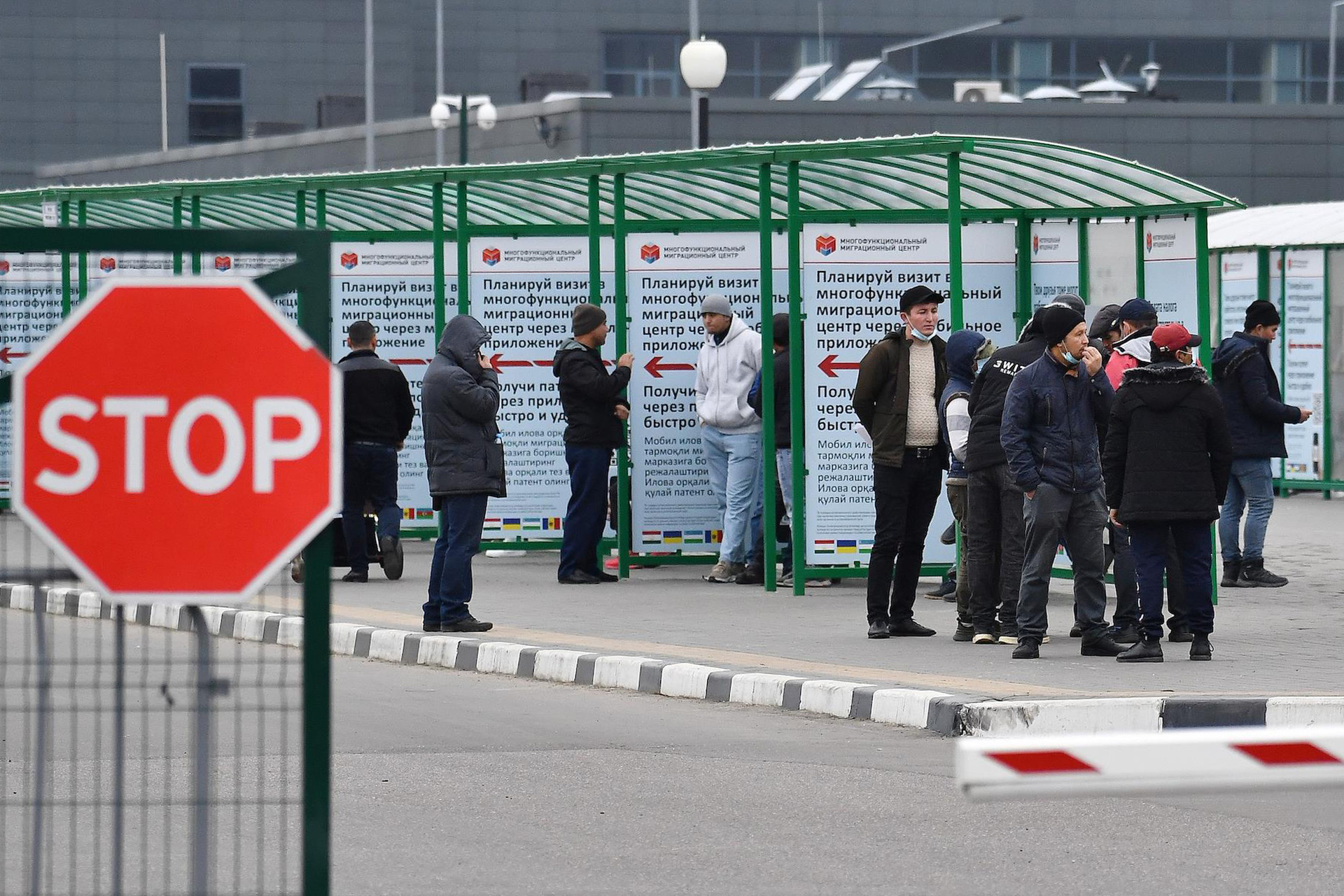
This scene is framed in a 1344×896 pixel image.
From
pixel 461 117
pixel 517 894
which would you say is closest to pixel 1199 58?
pixel 461 117

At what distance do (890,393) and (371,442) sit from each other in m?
4.87

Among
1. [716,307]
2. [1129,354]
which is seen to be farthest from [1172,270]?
[716,307]

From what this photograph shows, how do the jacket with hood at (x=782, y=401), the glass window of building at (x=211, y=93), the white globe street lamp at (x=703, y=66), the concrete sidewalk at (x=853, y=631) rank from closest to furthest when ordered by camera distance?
the concrete sidewalk at (x=853, y=631) → the jacket with hood at (x=782, y=401) → the white globe street lamp at (x=703, y=66) → the glass window of building at (x=211, y=93)

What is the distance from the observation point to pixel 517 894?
21.8 ft

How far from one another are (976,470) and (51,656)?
722 centimetres

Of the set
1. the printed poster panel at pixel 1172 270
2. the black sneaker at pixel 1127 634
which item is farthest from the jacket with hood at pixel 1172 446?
the printed poster panel at pixel 1172 270

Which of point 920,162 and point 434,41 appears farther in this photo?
point 434,41

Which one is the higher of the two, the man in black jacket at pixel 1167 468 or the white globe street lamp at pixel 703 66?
the white globe street lamp at pixel 703 66

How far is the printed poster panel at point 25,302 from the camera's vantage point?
520 centimetres

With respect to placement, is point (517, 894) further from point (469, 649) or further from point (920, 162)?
point (920, 162)

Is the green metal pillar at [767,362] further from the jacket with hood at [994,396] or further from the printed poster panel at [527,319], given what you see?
the jacket with hood at [994,396]

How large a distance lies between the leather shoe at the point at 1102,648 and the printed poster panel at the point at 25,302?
704cm

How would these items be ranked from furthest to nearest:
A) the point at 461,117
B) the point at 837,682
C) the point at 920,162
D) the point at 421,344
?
the point at 461,117, the point at 421,344, the point at 920,162, the point at 837,682

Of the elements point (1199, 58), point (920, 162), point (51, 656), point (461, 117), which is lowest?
point (51, 656)
